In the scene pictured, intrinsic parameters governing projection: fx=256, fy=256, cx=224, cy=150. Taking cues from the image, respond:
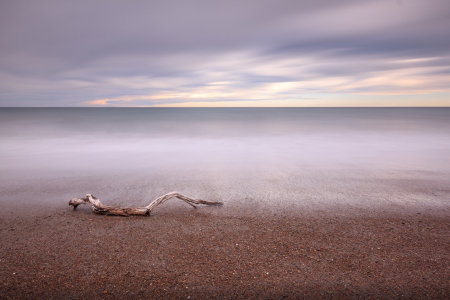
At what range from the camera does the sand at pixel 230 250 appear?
2.99 metres

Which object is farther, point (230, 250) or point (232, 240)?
point (232, 240)

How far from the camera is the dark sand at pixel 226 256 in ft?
9.77

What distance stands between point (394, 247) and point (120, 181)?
6.70 meters

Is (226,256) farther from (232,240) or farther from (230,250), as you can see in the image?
(232,240)

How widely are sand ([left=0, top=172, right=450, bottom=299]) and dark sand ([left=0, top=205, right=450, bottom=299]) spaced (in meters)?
0.01

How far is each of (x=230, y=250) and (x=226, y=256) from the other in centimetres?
16

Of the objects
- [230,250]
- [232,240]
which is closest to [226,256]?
[230,250]

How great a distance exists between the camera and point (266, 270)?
3.30 m

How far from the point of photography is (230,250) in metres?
3.76

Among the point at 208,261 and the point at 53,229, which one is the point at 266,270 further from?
the point at 53,229

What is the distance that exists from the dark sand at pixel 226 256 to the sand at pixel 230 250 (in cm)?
1

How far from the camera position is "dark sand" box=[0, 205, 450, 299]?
298cm

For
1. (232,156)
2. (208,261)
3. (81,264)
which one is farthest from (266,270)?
(232,156)

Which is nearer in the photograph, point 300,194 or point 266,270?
point 266,270
